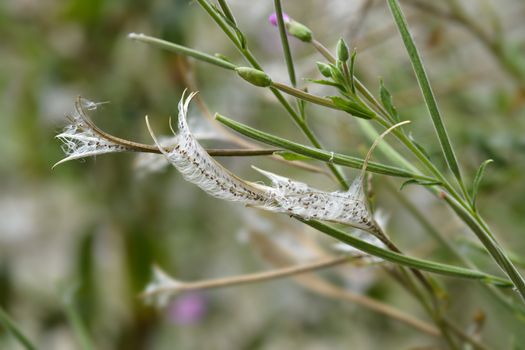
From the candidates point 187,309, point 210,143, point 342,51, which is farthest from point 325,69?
point 187,309

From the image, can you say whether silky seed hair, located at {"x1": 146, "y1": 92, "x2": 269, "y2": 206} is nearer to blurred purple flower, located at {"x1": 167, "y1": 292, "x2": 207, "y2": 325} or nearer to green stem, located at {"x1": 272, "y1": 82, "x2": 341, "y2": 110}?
green stem, located at {"x1": 272, "y1": 82, "x2": 341, "y2": 110}

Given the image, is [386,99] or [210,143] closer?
[386,99]

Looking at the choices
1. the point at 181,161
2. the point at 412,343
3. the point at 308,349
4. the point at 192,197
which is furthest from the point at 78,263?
the point at 181,161

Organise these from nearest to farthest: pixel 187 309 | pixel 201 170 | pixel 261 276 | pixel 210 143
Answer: pixel 201 170 < pixel 261 276 < pixel 210 143 < pixel 187 309

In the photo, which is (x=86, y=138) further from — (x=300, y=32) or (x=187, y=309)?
(x=187, y=309)

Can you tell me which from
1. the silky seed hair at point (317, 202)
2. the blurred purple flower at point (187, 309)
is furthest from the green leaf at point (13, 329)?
the blurred purple flower at point (187, 309)

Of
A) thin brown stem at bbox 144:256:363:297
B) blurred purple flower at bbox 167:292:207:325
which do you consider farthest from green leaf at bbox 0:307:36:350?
blurred purple flower at bbox 167:292:207:325

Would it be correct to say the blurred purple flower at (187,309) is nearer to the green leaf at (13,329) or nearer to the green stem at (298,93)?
the green leaf at (13,329)
